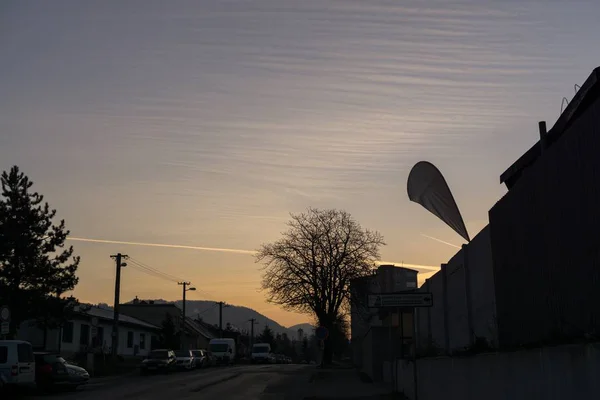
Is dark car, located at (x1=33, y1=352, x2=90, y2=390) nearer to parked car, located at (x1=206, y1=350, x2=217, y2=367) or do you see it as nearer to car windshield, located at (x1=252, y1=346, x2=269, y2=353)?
parked car, located at (x1=206, y1=350, x2=217, y2=367)

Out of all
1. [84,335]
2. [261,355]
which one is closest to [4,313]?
[84,335]

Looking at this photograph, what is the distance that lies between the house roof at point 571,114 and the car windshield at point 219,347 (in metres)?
51.5

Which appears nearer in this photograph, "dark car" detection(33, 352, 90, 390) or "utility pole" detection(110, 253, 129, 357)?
"dark car" detection(33, 352, 90, 390)

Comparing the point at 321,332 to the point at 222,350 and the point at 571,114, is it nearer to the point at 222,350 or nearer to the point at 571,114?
the point at 571,114

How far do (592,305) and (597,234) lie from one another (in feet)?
2.61

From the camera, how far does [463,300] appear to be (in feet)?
51.5

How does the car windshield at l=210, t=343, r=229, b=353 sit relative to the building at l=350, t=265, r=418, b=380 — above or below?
below

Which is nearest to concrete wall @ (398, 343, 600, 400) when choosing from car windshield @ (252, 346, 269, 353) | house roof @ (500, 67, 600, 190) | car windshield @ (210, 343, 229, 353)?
house roof @ (500, 67, 600, 190)

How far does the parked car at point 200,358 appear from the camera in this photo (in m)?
50.2

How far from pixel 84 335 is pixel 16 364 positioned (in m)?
30.4

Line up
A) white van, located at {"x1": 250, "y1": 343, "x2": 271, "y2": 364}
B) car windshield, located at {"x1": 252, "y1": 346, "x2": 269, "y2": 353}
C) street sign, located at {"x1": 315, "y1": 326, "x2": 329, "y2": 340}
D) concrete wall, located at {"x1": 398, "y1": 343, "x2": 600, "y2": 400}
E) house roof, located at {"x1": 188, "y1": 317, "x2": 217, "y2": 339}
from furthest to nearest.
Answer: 1. house roof, located at {"x1": 188, "y1": 317, "x2": 217, "y2": 339}
2. car windshield, located at {"x1": 252, "y1": 346, "x2": 269, "y2": 353}
3. white van, located at {"x1": 250, "y1": 343, "x2": 271, "y2": 364}
4. street sign, located at {"x1": 315, "y1": 326, "x2": 329, "y2": 340}
5. concrete wall, located at {"x1": 398, "y1": 343, "x2": 600, "y2": 400}

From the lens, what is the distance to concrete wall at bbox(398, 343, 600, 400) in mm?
6355

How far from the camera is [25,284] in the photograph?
36562 millimetres

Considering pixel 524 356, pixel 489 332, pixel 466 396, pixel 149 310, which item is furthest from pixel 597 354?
pixel 149 310
